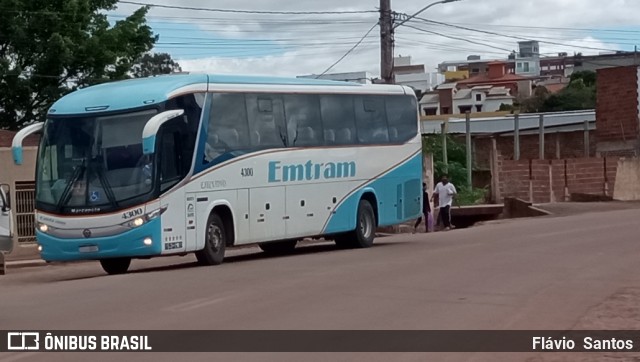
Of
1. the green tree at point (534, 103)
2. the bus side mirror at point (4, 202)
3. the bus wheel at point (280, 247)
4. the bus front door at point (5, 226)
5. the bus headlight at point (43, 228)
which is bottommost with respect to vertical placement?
the bus wheel at point (280, 247)

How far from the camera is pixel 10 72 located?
3794cm

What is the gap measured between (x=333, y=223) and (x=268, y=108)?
331 centimetres

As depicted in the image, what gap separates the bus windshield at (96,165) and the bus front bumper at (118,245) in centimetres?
50

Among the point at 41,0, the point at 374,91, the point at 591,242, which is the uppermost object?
the point at 41,0

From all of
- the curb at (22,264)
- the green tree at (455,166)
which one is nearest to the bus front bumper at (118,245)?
the curb at (22,264)

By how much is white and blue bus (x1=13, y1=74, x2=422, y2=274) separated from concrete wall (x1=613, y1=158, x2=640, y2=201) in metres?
22.0

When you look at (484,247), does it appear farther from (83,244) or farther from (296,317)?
(296,317)

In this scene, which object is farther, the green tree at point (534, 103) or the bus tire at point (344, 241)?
the green tree at point (534, 103)

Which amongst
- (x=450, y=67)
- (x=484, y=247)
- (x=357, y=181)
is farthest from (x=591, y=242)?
(x=450, y=67)

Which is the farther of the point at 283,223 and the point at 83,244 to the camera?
the point at 283,223

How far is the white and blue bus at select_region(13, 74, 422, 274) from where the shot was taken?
18.8 meters

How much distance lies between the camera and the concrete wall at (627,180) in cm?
4434

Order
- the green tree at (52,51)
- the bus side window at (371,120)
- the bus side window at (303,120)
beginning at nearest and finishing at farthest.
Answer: the bus side window at (303,120)
the bus side window at (371,120)
the green tree at (52,51)

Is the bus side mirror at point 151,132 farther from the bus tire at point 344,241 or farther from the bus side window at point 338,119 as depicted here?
the bus tire at point 344,241
